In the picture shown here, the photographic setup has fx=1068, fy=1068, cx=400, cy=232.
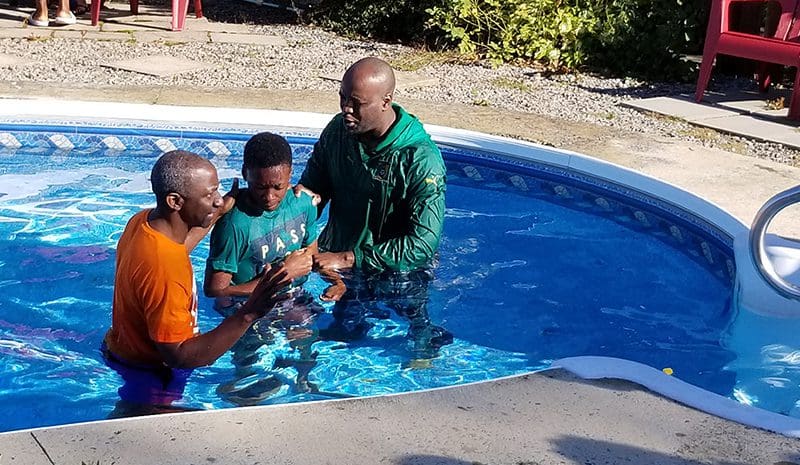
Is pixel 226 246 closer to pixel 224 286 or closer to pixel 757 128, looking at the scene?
pixel 224 286

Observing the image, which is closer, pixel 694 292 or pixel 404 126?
pixel 404 126

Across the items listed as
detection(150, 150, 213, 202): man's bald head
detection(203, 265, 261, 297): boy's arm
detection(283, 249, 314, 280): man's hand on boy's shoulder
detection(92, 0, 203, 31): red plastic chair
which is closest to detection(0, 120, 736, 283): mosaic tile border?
detection(203, 265, 261, 297): boy's arm

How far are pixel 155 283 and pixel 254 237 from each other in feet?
3.31

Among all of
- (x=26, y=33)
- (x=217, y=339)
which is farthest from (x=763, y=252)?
(x=26, y=33)

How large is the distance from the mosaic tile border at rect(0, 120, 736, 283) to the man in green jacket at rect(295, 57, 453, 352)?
2.24 m

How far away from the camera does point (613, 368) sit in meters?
3.79

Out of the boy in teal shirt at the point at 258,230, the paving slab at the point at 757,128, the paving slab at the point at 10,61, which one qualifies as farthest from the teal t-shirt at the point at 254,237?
the paving slab at the point at 10,61

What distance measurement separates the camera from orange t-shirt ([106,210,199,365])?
10.8ft

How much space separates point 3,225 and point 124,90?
2.76 metres

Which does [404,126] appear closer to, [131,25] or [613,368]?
[613,368]

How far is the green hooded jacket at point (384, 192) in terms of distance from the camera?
4.71m

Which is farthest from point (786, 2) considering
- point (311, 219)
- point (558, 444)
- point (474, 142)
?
point (558, 444)

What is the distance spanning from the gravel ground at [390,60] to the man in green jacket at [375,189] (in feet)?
13.8

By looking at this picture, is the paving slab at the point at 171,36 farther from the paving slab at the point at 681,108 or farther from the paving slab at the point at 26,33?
the paving slab at the point at 681,108
